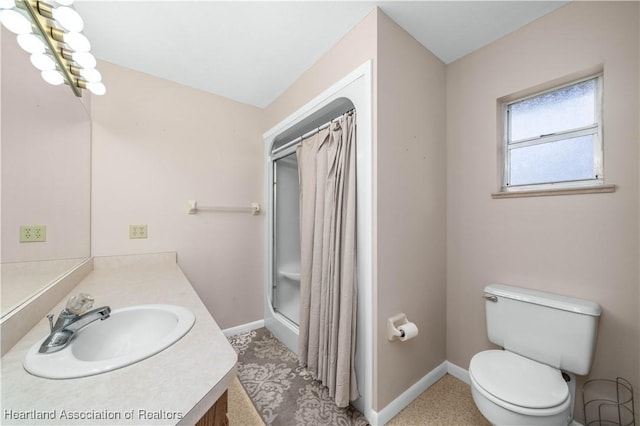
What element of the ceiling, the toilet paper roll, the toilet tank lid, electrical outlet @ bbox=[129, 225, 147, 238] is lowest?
the toilet paper roll

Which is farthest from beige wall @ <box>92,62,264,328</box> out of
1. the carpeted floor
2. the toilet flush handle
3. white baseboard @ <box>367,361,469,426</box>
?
the toilet flush handle

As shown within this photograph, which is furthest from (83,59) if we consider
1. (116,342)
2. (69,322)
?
(116,342)

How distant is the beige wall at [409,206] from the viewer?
137 centimetres

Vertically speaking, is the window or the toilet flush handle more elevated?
the window

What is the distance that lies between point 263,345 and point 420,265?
1584mm

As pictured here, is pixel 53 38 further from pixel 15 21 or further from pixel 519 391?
pixel 519 391

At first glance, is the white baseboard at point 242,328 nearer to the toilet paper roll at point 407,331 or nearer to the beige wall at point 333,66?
the toilet paper roll at point 407,331

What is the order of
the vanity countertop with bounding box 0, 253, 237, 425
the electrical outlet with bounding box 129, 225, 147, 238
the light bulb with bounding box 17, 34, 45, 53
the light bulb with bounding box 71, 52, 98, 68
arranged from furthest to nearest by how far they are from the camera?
1. the electrical outlet with bounding box 129, 225, 147, 238
2. the light bulb with bounding box 71, 52, 98, 68
3. the light bulb with bounding box 17, 34, 45, 53
4. the vanity countertop with bounding box 0, 253, 237, 425

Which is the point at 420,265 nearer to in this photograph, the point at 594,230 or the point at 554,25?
the point at 594,230

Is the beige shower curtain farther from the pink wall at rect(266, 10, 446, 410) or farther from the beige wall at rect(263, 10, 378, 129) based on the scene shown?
the beige wall at rect(263, 10, 378, 129)

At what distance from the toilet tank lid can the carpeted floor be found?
2.44 feet

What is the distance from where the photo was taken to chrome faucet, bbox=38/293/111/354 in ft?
2.35

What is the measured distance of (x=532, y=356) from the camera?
132 cm

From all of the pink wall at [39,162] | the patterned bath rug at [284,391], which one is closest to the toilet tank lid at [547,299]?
the patterned bath rug at [284,391]
